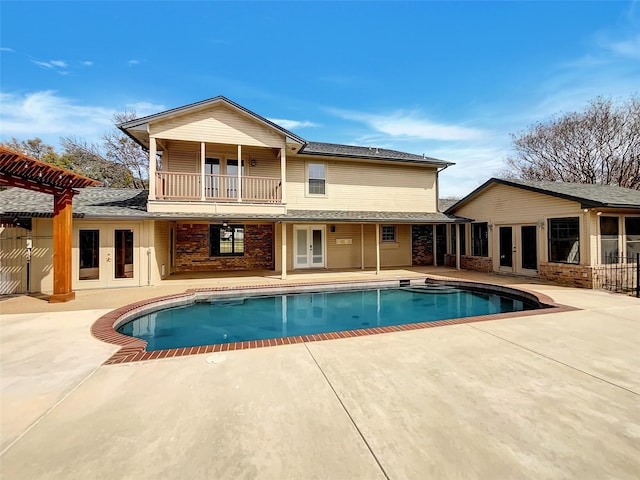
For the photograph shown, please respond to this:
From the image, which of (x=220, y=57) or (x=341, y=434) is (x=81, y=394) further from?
(x=220, y=57)

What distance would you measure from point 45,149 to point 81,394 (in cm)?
3177

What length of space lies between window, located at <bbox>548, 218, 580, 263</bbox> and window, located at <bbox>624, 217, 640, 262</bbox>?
1.85 meters

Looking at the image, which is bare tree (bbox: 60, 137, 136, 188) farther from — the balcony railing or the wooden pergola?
the wooden pergola

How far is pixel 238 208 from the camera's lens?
444 inches

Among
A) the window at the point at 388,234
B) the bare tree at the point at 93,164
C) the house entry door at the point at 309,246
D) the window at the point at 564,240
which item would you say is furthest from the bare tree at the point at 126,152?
the window at the point at 564,240

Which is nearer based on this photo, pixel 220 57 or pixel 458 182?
pixel 220 57

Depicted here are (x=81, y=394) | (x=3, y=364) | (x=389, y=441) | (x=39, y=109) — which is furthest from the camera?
(x=39, y=109)

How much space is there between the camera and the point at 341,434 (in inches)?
99.0

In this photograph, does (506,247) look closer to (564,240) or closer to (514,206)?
(514,206)

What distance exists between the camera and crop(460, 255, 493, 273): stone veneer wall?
1308 cm

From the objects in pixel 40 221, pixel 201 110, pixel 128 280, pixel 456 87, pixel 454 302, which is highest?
pixel 456 87

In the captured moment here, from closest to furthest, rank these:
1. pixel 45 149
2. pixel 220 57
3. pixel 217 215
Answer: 1. pixel 217 215
2. pixel 220 57
3. pixel 45 149

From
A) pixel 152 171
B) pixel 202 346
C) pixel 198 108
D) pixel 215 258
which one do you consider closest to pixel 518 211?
pixel 202 346

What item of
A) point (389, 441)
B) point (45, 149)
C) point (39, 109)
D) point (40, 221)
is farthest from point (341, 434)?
point (45, 149)
